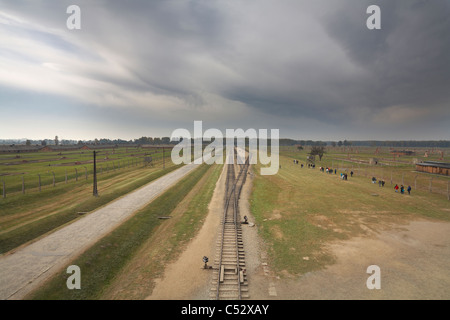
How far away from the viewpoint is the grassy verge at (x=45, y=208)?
734 inches

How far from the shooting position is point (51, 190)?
34.0 m

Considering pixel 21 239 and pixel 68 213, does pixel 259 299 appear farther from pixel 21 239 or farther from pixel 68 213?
pixel 68 213

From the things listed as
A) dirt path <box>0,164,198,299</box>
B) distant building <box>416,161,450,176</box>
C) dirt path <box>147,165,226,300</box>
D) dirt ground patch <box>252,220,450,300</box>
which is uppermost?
distant building <box>416,161,450,176</box>

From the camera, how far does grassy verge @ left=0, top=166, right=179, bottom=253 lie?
1864 cm

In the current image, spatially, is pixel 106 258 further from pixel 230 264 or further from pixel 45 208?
pixel 45 208

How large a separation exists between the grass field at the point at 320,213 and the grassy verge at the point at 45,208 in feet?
71.7

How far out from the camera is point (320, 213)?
85.5 feet

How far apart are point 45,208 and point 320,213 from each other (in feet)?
119

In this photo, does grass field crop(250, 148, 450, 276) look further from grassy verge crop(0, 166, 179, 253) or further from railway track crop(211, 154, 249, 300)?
grassy verge crop(0, 166, 179, 253)

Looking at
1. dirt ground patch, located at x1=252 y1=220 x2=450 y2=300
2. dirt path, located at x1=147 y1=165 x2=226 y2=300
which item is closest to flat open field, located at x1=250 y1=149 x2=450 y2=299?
dirt ground patch, located at x1=252 y1=220 x2=450 y2=300

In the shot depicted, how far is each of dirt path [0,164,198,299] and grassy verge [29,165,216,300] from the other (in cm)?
88

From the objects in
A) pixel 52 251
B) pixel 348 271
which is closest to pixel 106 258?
pixel 52 251
